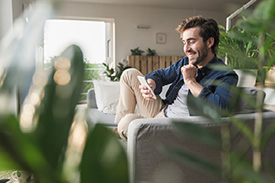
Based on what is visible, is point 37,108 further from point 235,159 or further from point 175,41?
point 175,41

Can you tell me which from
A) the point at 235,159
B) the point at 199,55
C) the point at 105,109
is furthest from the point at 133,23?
the point at 235,159

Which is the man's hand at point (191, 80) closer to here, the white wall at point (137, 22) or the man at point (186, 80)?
the man at point (186, 80)

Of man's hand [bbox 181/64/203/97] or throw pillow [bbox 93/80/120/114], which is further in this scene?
throw pillow [bbox 93/80/120/114]

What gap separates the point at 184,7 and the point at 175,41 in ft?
3.55

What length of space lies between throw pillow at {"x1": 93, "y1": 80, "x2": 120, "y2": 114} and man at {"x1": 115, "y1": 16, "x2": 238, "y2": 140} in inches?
21.9

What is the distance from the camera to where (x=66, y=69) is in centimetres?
12

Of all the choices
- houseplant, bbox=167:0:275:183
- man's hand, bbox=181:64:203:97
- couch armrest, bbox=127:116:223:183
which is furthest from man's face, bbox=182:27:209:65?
houseplant, bbox=167:0:275:183

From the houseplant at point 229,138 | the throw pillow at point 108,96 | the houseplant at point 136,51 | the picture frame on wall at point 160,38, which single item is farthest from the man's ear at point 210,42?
the picture frame on wall at point 160,38

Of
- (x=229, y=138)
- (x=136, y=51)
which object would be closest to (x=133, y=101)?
(x=229, y=138)

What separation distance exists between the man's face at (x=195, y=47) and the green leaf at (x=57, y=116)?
6.31ft

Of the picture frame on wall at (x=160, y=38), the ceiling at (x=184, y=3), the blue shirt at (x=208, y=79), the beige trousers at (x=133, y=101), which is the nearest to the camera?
the blue shirt at (x=208, y=79)

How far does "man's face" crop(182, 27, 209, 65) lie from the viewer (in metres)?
1.96

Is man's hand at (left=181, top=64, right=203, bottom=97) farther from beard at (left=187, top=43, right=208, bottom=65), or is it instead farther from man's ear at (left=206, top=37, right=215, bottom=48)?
man's ear at (left=206, top=37, right=215, bottom=48)

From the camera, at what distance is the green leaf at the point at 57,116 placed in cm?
11
